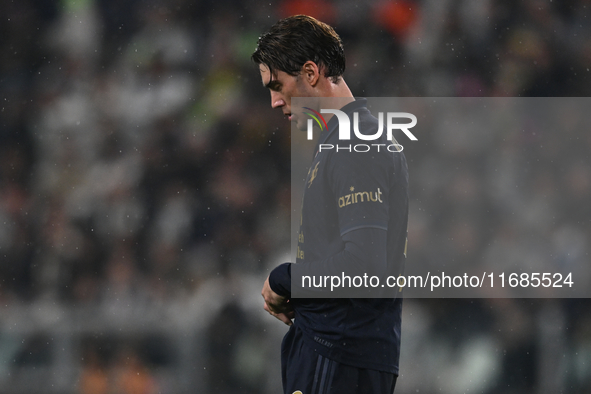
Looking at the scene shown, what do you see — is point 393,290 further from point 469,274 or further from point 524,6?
point 524,6

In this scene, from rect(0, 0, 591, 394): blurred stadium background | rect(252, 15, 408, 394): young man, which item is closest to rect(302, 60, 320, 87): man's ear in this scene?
rect(252, 15, 408, 394): young man

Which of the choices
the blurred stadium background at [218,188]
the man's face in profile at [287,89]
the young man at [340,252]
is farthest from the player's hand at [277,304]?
the blurred stadium background at [218,188]

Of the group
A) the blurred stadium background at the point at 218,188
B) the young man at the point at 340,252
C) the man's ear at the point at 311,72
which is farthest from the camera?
the blurred stadium background at the point at 218,188

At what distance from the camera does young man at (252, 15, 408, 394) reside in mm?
744

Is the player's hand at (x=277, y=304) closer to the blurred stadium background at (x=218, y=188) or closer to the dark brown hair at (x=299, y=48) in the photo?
the dark brown hair at (x=299, y=48)

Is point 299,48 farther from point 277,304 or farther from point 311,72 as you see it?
point 277,304

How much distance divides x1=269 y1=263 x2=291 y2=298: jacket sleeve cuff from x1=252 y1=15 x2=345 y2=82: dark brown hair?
32 centimetres

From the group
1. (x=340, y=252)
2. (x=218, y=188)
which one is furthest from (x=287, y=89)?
(x=218, y=188)

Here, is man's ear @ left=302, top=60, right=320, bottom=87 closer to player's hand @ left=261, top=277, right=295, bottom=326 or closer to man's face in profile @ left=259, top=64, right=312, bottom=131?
man's face in profile @ left=259, top=64, right=312, bottom=131

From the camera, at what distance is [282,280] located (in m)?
0.79

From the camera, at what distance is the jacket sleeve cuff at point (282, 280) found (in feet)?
2.57

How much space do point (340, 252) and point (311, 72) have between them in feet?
1.00

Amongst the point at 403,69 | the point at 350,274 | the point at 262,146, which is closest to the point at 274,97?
the point at 350,274

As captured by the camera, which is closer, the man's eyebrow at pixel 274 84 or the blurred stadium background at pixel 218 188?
the man's eyebrow at pixel 274 84
